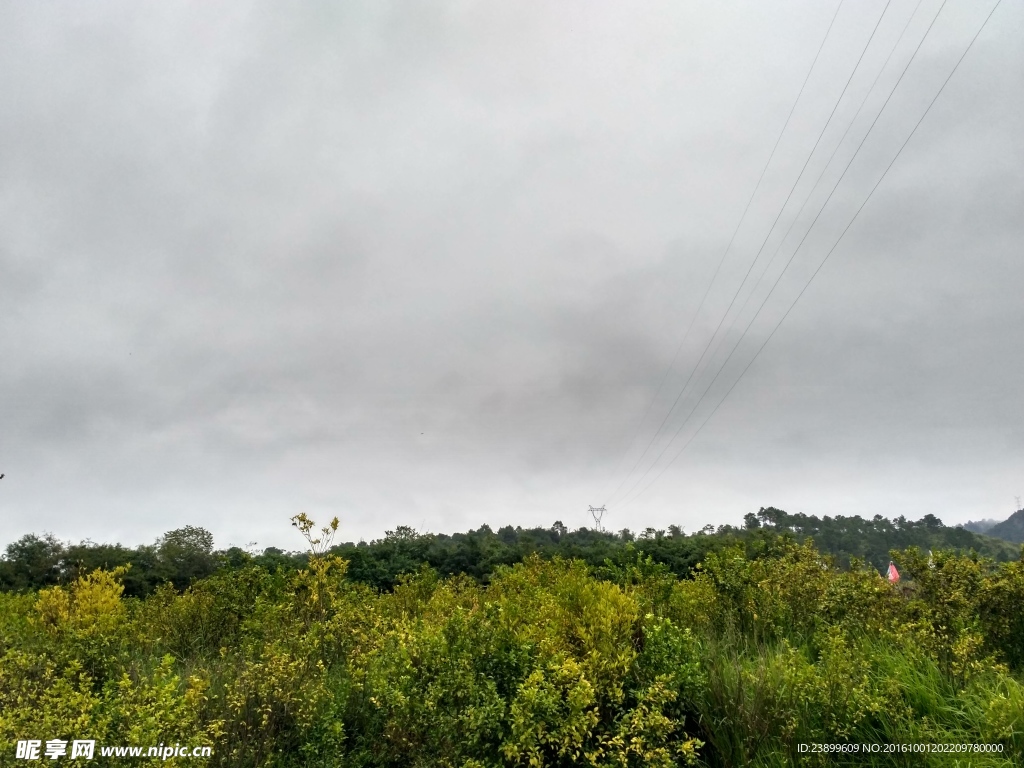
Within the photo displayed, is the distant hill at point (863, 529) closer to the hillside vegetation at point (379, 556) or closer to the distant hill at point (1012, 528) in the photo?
the hillside vegetation at point (379, 556)

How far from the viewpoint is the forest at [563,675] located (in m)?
3.90

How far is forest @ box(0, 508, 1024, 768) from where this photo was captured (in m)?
3.90

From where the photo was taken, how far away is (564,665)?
4.11m

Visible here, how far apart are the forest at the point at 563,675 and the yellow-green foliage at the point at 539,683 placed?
2 centimetres

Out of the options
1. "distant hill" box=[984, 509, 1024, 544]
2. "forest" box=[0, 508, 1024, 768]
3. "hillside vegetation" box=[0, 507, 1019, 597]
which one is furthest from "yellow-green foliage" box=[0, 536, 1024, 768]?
"distant hill" box=[984, 509, 1024, 544]

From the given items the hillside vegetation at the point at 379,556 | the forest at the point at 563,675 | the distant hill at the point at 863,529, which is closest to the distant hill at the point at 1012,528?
the distant hill at the point at 863,529

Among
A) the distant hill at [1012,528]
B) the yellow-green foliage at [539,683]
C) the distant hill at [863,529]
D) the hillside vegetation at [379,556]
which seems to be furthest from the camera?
the distant hill at [1012,528]

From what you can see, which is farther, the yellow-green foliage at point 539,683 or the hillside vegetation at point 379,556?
the hillside vegetation at point 379,556

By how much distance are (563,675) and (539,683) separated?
186 millimetres

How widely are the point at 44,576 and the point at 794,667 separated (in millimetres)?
26565

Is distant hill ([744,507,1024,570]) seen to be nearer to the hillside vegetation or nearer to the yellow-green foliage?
the hillside vegetation

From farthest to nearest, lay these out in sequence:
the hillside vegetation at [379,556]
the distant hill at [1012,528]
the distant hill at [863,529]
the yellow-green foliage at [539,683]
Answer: the distant hill at [1012,528] < the distant hill at [863,529] < the hillside vegetation at [379,556] < the yellow-green foliage at [539,683]

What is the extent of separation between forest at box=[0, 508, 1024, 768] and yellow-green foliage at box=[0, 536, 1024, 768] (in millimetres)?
18

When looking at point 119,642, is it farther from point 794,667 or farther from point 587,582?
point 794,667
